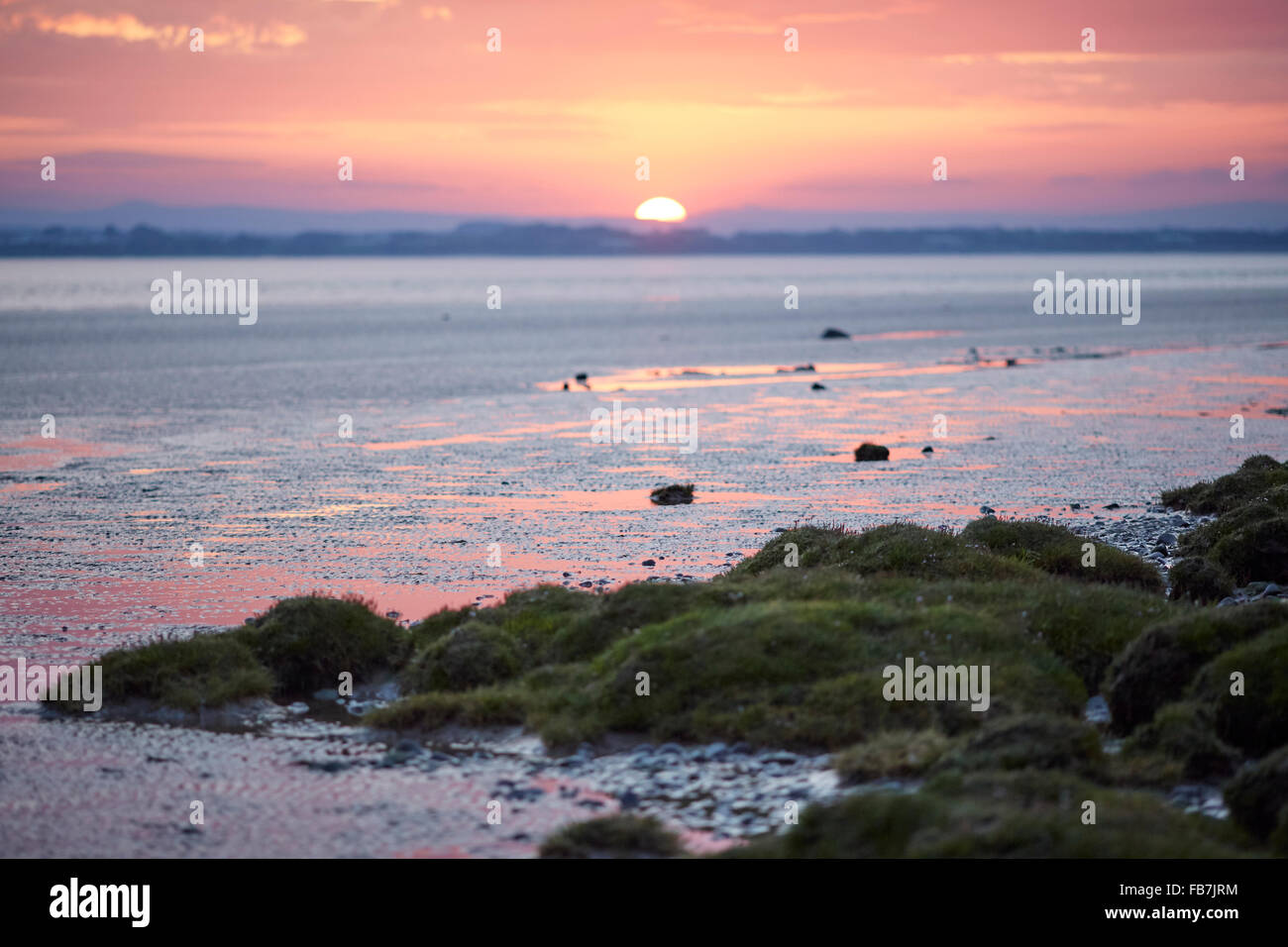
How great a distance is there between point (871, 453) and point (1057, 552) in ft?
56.6

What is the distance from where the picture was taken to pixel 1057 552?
20531mm

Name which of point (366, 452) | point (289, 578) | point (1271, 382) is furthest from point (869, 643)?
point (1271, 382)

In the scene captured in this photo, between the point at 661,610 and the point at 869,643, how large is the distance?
2.99m

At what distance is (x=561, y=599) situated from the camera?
1850 cm

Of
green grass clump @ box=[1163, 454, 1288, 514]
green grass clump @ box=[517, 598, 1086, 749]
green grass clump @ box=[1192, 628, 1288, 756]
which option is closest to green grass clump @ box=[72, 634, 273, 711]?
green grass clump @ box=[517, 598, 1086, 749]

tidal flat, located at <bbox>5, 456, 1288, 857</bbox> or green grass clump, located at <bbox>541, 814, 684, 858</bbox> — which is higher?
tidal flat, located at <bbox>5, 456, 1288, 857</bbox>

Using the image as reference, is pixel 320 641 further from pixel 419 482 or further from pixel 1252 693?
pixel 419 482

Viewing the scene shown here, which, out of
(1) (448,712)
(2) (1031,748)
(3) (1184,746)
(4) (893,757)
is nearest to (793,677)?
(4) (893,757)

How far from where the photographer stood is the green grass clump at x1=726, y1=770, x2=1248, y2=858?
32.1ft

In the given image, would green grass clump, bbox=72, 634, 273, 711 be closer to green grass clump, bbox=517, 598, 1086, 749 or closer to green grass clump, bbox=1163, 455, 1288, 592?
green grass clump, bbox=517, 598, 1086, 749

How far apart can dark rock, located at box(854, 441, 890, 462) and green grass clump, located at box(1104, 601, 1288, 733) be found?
24041mm

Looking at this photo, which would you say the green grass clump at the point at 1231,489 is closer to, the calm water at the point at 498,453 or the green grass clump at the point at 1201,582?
the calm water at the point at 498,453

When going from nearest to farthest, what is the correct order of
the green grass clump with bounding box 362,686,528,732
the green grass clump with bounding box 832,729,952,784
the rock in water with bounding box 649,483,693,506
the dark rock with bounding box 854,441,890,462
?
the green grass clump with bounding box 832,729,952,784, the green grass clump with bounding box 362,686,528,732, the rock in water with bounding box 649,483,693,506, the dark rock with bounding box 854,441,890,462
